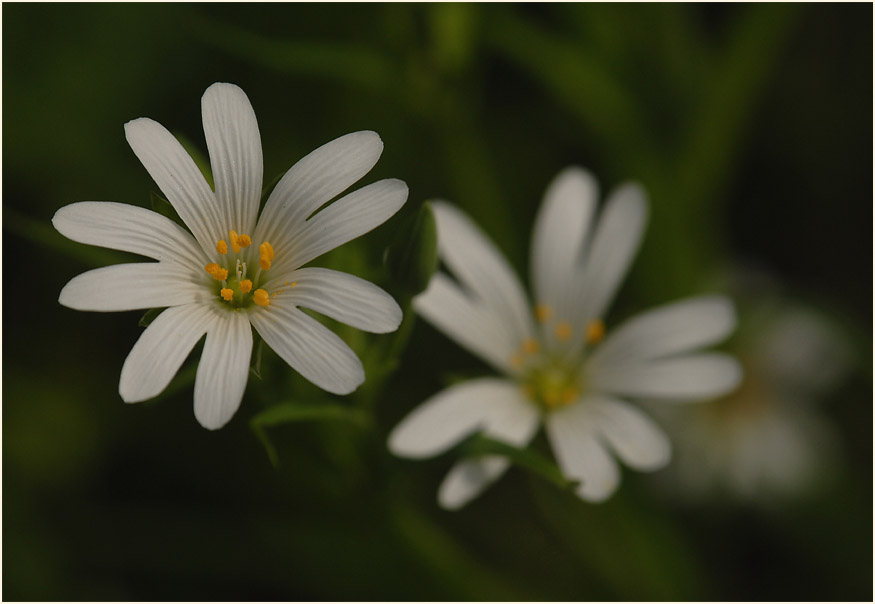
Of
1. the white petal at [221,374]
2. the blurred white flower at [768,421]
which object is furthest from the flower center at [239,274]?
the blurred white flower at [768,421]

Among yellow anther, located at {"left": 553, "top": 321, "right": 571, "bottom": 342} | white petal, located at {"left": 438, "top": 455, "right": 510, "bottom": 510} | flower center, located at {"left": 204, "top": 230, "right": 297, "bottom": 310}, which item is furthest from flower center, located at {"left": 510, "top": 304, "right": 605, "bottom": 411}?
flower center, located at {"left": 204, "top": 230, "right": 297, "bottom": 310}

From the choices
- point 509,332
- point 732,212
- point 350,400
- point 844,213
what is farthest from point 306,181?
point 844,213

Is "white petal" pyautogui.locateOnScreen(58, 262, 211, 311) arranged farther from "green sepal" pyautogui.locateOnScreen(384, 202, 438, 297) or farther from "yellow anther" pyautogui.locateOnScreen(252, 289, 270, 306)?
"green sepal" pyautogui.locateOnScreen(384, 202, 438, 297)

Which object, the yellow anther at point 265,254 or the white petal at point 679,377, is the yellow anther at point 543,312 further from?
the yellow anther at point 265,254

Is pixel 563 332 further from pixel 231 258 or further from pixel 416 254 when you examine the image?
pixel 231 258

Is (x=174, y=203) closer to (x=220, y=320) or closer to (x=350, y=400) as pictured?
(x=220, y=320)
